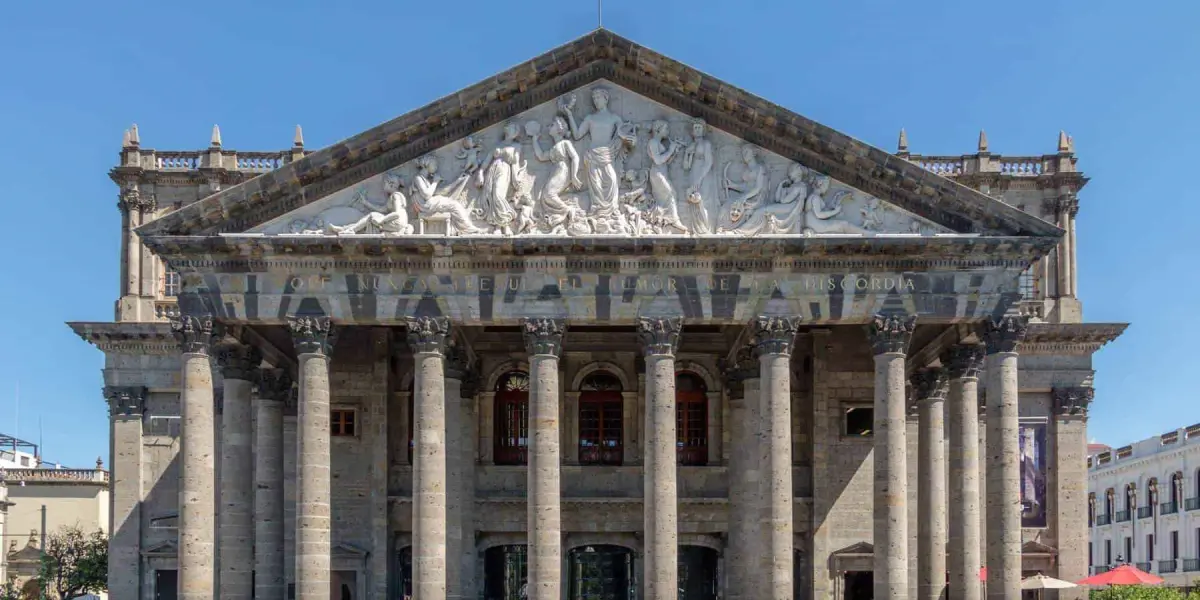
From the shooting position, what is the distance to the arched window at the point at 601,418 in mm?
46250

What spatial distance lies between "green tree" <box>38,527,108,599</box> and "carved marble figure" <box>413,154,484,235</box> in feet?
102

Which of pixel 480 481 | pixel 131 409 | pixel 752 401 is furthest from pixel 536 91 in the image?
pixel 131 409

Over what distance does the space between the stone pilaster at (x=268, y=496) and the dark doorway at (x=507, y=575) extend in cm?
746

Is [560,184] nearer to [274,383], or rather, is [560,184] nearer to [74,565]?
[274,383]

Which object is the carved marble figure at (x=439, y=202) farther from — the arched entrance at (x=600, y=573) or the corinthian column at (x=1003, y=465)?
the corinthian column at (x=1003, y=465)

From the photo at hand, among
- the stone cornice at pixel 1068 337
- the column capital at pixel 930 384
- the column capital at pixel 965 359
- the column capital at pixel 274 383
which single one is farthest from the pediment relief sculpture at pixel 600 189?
the stone cornice at pixel 1068 337

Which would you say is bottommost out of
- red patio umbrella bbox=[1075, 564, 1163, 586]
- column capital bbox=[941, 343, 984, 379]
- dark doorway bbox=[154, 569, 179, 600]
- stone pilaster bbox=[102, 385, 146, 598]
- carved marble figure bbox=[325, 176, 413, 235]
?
dark doorway bbox=[154, 569, 179, 600]

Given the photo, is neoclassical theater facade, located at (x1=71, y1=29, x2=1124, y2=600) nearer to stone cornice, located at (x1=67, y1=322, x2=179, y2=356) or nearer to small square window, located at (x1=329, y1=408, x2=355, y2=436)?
small square window, located at (x1=329, y1=408, x2=355, y2=436)

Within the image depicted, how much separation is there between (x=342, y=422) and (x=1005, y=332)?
2162cm

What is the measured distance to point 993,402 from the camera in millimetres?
38156

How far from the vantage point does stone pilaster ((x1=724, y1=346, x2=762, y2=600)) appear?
3988 centimetres

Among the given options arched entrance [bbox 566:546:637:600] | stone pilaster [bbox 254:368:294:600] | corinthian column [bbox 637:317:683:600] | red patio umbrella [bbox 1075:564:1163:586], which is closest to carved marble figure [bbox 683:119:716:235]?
corinthian column [bbox 637:317:683:600]

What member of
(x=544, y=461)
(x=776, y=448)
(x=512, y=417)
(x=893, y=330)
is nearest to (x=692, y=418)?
(x=512, y=417)

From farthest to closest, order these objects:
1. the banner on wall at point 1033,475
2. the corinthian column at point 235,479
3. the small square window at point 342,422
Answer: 1. the banner on wall at point 1033,475
2. the small square window at point 342,422
3. the corinthian column at point 235,479
